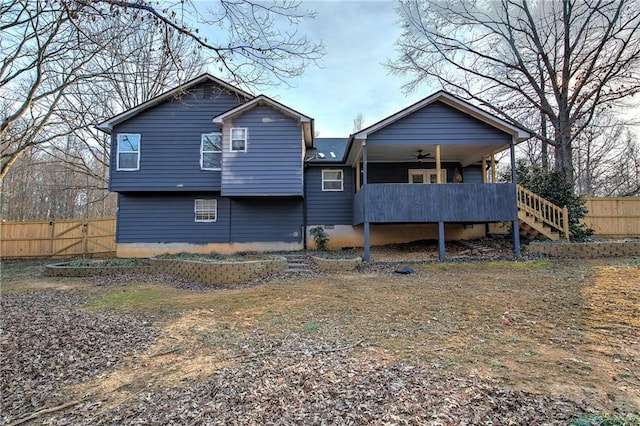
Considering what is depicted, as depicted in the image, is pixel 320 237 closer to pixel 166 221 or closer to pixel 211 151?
pixel 211 151

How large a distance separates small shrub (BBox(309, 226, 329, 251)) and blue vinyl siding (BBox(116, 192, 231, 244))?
12.4 feet

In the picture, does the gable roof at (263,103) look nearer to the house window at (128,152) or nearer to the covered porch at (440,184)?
the covered porch at (440,184)

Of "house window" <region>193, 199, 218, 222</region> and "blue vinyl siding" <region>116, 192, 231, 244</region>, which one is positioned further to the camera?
"house window" <region>193, 199, 218, 222</region>

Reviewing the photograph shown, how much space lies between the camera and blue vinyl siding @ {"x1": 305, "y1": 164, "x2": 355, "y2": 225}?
47.8 ft

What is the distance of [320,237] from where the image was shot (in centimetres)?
1409

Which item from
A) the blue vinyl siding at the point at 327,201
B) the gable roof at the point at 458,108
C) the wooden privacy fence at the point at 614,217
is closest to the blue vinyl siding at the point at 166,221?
the blue vinyl siding at the point at 327,201

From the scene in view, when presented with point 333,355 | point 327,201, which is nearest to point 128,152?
point 327,201

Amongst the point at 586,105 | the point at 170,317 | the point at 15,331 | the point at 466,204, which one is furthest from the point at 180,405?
the point at 586,105

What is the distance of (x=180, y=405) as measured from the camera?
2.98 m

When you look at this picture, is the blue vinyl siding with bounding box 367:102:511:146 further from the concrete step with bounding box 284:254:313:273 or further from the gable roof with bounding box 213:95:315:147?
the concrete step with bounding box 284:254:313:273

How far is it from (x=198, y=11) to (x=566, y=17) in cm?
1788

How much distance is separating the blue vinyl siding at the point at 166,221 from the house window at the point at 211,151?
125cm

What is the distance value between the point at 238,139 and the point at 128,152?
4.84 m

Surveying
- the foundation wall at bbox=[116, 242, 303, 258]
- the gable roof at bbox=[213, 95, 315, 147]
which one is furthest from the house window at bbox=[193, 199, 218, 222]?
the gable roof at bbox=[213, 95, 315, 147]
